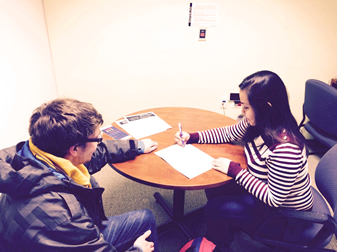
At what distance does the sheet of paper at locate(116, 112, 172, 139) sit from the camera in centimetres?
153

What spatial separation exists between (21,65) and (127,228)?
5.17ft

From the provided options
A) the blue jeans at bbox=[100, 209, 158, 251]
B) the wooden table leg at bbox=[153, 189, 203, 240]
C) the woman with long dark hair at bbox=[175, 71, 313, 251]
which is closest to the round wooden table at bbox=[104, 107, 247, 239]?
the wooden table leg at bbox=[153, 189, 203, 240]

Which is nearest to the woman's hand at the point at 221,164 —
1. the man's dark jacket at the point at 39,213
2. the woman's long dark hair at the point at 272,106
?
the woman's long dark hair at the point at 272,106

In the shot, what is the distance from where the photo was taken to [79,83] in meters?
2.53

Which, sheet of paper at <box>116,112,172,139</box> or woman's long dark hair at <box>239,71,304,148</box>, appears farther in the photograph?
sheet of paper at <box>116,112,172,139</box>

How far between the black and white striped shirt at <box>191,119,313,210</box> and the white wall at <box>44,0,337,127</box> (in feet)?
4.76

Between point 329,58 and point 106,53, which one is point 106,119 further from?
point 329,58

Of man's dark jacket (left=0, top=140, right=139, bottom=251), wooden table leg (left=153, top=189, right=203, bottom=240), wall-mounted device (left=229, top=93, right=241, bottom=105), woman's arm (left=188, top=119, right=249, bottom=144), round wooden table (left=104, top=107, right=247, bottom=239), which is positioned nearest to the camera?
man's dark jacket (left=0, top=140, right=139, bottom=251)

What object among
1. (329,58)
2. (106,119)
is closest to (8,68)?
(106,119)

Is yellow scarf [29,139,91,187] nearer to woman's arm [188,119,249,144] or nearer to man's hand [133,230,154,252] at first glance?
man's hand [133,230,154,252]

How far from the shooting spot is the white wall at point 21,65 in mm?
1680

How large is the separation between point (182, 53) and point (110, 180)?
4.84 feet

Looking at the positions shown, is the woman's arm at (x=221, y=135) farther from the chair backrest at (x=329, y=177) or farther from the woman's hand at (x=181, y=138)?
the chair backrest at (x=329, y=177)

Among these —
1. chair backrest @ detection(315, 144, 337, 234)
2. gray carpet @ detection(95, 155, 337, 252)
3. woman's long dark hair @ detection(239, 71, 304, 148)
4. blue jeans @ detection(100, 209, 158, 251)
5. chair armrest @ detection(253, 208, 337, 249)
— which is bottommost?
gray carpet @ detection(95, 155, 337, 252)
